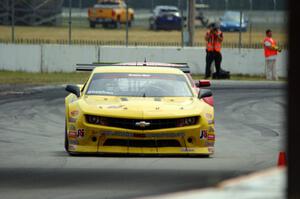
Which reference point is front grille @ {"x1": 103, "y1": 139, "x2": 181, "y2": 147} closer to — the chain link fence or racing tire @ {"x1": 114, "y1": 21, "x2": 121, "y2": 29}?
the chain link fence

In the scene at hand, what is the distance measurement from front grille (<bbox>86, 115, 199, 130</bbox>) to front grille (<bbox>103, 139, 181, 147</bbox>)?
0.19 meters

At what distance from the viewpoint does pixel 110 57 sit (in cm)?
3356

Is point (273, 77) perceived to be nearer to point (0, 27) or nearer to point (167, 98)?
point (0, 27)

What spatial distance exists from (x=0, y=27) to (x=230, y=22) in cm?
1459

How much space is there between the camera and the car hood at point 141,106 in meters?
13.9

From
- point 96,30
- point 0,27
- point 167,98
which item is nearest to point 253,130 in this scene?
point 167,98

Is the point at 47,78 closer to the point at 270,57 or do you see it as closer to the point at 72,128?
the point at 270,57

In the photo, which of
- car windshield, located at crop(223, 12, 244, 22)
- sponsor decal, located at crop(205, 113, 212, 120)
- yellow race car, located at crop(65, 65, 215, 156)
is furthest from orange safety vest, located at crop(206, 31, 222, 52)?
sponsor decal, located at crop(205, 113, 212, 120)

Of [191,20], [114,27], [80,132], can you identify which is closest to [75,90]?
[80,132]

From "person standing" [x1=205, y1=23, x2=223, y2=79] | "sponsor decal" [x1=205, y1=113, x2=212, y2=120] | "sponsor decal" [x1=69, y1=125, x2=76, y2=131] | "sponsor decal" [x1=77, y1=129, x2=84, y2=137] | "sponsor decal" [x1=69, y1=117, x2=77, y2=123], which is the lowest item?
"person standing" [x1=205, y1=23, x2=223, y2=79]

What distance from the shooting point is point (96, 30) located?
48.6 metres

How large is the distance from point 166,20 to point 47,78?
20.2 meters

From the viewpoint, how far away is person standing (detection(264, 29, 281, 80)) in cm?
3241

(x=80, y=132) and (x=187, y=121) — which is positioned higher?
(x=187, y=121)
